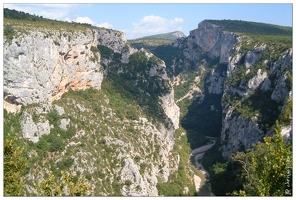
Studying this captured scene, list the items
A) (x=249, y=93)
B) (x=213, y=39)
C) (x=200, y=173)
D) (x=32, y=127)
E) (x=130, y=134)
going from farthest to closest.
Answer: (x=213, y=39) → (x=249, y=93) → (x=200, y=173) → (x=130, y=134) → (x=32, y=127)

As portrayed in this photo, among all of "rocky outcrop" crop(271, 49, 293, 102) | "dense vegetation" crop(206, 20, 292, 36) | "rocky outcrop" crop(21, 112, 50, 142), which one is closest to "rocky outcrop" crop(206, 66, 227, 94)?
"dense vegetation" crop(206, 20, 292, 36)

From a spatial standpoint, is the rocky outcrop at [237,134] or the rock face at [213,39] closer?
the rocky outcrop at [237,134]

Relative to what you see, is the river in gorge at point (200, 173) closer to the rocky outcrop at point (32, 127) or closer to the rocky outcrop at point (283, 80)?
the rocky outcrop at point (283, 80)

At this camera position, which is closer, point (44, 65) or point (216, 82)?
point (44, 65)

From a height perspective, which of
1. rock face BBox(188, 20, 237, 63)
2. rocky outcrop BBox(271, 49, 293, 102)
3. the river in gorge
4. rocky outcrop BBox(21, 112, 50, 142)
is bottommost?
the river in gorge

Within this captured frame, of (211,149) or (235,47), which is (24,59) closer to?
(211,149)

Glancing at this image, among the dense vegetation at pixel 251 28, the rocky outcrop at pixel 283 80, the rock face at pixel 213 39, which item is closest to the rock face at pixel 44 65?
the rocky outcrop at pixel 283 80

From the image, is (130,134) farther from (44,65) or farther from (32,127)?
(44,65)

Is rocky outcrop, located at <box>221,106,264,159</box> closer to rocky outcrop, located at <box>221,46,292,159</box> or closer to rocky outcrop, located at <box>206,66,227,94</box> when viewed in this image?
rocky outcrop, located at <box>221,46,292,159</box>

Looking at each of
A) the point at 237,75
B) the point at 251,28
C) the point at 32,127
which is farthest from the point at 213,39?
the point at 32,127
